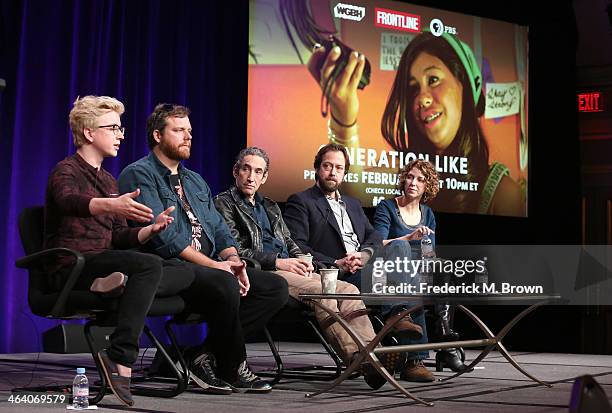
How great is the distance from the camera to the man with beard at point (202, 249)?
3.55 meters

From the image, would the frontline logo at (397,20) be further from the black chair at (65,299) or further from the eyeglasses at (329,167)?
the black chair at (65,299)

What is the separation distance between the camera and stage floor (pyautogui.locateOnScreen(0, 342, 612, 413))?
125 inches

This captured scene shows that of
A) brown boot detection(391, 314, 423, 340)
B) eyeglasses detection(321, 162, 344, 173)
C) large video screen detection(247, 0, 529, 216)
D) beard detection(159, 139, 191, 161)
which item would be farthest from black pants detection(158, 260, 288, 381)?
large video screen detection(247, 0, 529, 216)

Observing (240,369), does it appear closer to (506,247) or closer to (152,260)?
(152,260)

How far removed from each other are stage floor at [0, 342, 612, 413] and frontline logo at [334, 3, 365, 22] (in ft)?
8.63

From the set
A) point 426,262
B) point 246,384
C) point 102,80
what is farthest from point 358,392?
point 102,80

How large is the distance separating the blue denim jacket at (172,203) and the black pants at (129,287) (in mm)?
519

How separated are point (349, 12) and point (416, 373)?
3537 mm

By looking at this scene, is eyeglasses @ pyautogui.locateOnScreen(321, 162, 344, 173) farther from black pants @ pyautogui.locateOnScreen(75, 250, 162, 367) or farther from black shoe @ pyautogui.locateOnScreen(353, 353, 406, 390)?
black pants @ pyautogui.locateOnScreen(75, 250, 162, 367)

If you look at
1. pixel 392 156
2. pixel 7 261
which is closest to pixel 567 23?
pixel 392 156

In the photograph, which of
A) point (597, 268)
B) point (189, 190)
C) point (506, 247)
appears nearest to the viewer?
point (189, 190)

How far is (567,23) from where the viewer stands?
28.9 feet

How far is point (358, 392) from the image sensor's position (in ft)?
12.2

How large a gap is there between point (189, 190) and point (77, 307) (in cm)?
88
